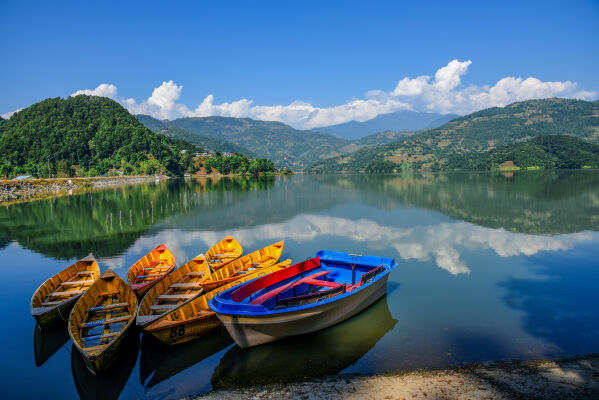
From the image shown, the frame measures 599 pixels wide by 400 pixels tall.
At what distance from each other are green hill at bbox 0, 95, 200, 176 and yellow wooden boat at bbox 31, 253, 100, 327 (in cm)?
12979

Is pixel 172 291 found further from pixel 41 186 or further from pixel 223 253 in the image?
pixel 41 186

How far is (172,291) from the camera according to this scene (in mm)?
15156

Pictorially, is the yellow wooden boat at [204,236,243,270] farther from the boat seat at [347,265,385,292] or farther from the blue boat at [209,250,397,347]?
the boat seat at [347,265,385,292]

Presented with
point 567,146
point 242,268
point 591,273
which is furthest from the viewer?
point 567,146

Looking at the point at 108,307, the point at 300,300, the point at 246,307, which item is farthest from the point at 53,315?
the point at 300,300

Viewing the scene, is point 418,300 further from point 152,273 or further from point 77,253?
point 77,253

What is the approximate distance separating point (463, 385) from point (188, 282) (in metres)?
12.0

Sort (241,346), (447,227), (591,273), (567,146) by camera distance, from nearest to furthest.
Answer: (241,346) < (591,273) < (447,227) < (567,146)

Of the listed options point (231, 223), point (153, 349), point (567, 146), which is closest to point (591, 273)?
point (153, 349)

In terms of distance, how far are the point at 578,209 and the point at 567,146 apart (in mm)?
191898

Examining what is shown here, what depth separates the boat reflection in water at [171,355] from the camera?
11.0 m

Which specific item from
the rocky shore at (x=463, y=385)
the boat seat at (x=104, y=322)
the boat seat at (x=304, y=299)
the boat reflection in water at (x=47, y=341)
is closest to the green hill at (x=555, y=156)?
the rocky shore at (x=463, y=385)

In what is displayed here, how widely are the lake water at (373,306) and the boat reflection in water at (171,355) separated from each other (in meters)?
0.04

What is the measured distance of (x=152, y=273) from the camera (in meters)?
18.7
